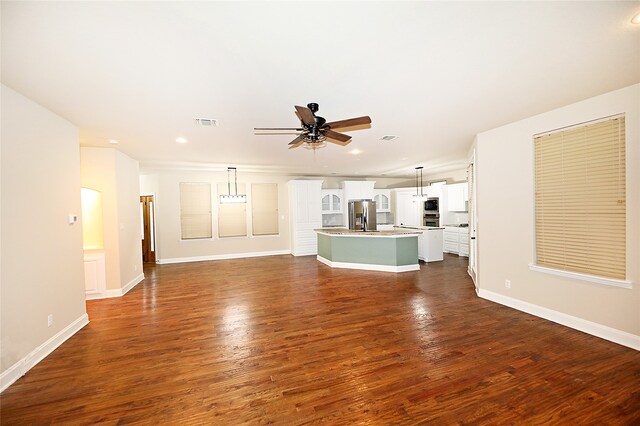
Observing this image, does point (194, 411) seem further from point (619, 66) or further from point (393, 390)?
point (619, 66)

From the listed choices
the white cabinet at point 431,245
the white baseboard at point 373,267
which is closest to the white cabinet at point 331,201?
the white baseboard at point 373,267

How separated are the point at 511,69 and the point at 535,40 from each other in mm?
421

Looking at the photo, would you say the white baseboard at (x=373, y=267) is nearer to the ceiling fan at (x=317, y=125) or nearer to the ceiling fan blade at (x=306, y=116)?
the ceiling fan at (x=317, y=125)

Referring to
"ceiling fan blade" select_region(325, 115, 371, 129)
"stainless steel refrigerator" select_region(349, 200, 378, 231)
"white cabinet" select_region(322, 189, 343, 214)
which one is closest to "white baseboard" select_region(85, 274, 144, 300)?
"ceiling fan blade" select_region(325, 115, 371, 129)

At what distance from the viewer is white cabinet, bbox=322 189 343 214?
9.14 metres

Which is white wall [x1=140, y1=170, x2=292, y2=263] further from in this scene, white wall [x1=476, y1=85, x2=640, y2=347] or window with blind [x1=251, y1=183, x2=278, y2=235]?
white wall [x1=476, y1=85, x2=640, y2=347]

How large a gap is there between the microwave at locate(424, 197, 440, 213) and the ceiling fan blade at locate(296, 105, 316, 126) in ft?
22.5

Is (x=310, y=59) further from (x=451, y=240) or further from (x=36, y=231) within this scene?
(x=451, y=240)

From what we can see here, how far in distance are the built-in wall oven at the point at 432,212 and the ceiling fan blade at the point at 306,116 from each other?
6.86m

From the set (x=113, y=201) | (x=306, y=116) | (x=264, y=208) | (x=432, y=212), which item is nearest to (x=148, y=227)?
(x=264, y=208)

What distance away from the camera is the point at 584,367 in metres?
2.44

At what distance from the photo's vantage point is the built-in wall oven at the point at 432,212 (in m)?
8.36

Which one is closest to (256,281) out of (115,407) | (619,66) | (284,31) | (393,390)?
(115,407)

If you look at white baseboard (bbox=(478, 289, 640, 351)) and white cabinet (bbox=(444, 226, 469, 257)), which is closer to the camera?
white baseboard (bbox=(478, 289, 640, 351))
